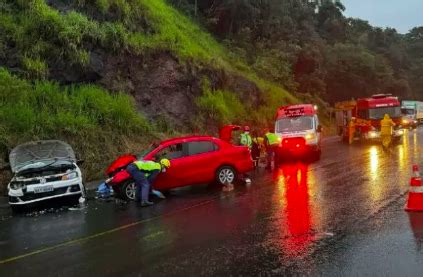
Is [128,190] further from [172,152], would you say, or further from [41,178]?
[41,178]

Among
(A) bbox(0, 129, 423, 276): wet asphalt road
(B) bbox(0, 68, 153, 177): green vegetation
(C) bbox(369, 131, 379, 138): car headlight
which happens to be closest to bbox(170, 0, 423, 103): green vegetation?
(C) bbox(369, 131, 379, 138): car headlight

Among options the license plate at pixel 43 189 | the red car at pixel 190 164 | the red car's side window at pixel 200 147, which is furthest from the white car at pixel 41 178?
the red car's side window at pixel 200 147

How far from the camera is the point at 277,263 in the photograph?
266 inches

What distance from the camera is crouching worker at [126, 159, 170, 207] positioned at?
12570 millimetres

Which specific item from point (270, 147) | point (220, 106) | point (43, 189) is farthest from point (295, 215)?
point (220, 106)

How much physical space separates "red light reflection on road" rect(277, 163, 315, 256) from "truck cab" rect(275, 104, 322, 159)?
179 inches

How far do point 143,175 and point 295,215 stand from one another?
4320mm

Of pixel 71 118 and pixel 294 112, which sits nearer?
pixel 71 118

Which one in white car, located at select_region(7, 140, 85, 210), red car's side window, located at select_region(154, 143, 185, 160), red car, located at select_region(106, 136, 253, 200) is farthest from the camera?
red car's side window, located at select_region(154, 143, 185, 160)

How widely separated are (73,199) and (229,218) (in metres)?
5.59

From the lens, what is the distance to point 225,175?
14.8 metres

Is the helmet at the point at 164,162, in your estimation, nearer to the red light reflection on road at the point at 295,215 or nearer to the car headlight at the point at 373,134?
the red light reflection on road at the point at 295,215

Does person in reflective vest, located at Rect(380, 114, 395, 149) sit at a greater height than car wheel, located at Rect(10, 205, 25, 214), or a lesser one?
greater

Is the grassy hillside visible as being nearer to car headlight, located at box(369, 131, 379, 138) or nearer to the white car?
the white car
